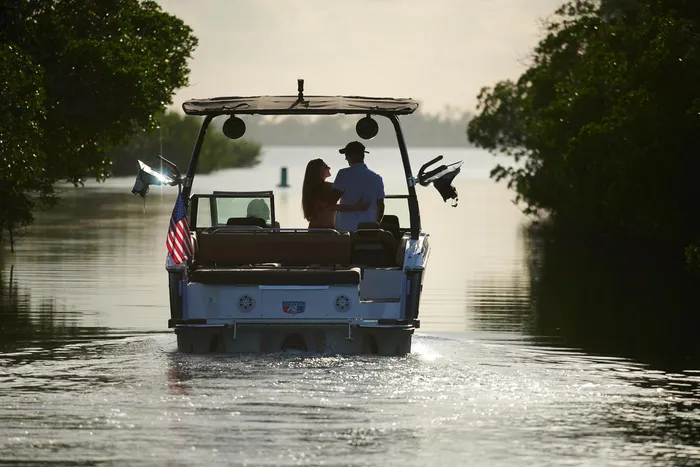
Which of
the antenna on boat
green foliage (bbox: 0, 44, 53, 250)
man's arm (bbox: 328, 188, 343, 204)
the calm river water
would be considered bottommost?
the calm river water

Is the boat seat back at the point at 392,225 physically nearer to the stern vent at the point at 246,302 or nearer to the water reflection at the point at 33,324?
the stern vent at the point at 246,302

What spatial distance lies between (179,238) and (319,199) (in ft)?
6.83

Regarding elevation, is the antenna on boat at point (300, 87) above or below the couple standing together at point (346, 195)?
above

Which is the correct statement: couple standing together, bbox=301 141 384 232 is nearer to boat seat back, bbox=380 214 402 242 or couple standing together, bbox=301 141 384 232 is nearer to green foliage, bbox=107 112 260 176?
boat seat back, bbox=380 214 402 242

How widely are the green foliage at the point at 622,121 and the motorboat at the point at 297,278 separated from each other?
1240cm

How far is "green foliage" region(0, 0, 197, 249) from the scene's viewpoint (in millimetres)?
30266

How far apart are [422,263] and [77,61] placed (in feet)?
61.5

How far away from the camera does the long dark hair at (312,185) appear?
1557 cm

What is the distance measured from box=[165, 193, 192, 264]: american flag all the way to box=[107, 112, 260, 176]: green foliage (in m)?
81.0

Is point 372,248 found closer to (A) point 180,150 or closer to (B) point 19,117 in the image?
(B) point 19,117

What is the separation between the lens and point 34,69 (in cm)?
2764

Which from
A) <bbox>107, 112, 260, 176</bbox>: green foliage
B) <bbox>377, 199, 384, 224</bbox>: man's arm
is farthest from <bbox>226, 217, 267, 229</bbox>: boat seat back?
<bbox>107, 112, 260, 176</bbox>: green foliage

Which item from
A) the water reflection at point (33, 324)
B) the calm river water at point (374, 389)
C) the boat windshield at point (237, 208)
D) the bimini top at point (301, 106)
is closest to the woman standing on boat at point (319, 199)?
the boat windshield at point (237, 208)

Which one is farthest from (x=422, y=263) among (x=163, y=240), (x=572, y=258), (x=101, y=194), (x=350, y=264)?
(x=101, y=194)
